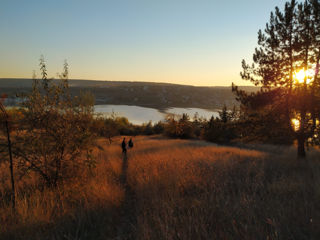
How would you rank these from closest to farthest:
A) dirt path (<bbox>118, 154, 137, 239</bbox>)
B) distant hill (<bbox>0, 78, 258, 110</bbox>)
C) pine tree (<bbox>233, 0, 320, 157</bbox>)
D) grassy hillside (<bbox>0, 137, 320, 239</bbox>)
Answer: grassy hillside (<bbox>0, 137, 320, 239</bbox>) < dirt path (<bbox>118, 154, 137, 239</bbox>) < pine tree (<bbox>233, 0, 320, 157</bbox>) < distant hill (<bbox>0, 78, 258, 110</bbox>)

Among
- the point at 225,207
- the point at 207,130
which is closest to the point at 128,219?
the point at 225,207

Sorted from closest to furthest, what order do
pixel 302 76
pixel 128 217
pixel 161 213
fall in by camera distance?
pixel 161 213 < pixel 128 217 < pixel 302 76

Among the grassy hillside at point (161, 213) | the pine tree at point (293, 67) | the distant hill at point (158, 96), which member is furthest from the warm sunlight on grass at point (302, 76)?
the distant hill at point (158, 96)

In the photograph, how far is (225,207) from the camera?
3.73 metres

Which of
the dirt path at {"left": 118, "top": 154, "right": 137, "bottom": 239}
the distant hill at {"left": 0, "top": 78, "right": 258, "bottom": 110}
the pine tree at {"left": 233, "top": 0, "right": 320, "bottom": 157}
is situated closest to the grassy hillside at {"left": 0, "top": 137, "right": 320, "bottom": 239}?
the dirt path at {"left": 118, "top": 154, "right": 137, "bottom": 239}

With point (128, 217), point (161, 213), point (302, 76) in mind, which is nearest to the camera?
point (161, 213)

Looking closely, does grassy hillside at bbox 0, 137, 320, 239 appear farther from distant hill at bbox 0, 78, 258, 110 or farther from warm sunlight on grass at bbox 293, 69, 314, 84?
distant hill at bbox 0, 78, 258, 110

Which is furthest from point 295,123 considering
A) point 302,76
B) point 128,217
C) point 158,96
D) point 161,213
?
point 158,96

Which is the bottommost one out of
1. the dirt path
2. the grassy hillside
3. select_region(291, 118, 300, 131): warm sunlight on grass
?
the dirt path

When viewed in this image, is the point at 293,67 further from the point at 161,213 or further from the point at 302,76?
the point at 161,213

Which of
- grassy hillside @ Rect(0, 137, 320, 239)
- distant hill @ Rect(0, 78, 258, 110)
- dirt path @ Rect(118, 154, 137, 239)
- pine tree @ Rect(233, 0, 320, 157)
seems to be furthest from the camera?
distant hill @ Rect(0, 78, 258, 110)

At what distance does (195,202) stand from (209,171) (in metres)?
2.49

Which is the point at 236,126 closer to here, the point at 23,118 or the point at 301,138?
the point at 301,138

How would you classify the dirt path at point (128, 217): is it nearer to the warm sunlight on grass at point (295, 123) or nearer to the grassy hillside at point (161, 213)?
the grassy hillside at point (161, 213)
